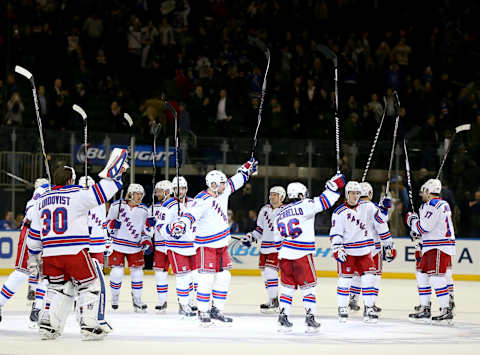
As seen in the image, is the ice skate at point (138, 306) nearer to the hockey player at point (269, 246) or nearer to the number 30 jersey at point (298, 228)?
the hockey player at point (269, 246)

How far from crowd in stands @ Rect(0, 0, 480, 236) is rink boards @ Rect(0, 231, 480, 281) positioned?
1.43ft

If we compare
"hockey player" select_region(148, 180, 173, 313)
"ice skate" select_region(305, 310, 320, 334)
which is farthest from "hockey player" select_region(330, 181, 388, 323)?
"hockey player" select_region(148, 180, 173, 313)

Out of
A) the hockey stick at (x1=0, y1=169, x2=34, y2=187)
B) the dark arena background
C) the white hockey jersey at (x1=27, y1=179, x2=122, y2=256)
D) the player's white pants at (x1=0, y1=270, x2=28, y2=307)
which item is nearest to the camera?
the white hockey jersey at (x1=27, y1=179, x2=122, y2=256)

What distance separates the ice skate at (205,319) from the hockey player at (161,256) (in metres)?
1.45

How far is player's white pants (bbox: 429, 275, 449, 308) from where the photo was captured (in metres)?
9.95

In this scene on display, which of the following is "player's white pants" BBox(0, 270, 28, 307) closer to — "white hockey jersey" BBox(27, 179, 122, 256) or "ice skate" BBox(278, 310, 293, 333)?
"white hockey jersey" BBox(27, 179, 122, 256)

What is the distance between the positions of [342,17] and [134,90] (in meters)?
5.34

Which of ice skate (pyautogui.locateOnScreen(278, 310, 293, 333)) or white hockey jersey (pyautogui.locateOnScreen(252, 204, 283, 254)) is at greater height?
white hockey jersey (pyautogui.locateOnScreen(252, 204, 283, 254))

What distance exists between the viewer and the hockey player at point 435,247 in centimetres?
1004

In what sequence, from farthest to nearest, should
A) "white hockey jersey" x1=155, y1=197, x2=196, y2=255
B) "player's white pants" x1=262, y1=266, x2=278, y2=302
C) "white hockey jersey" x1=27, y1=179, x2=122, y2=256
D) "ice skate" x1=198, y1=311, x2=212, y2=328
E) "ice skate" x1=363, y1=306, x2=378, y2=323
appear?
1. "player's white pants" x1=262, y1=266, x2=278, y2=302
2. "white hockey jersey" x1=155, y1=197, x2=196, y2=255
3. "ice skate" x1=363, y1=306, x2=378, y2=323
4. "ice skate" x1=198, y1=311, x2=212, y2=328
5. "white hockey jersey" x1=27, y1=179, x2=122, y2=256

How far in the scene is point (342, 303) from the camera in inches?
384

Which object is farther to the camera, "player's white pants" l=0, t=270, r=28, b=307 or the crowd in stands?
the crowd in stands

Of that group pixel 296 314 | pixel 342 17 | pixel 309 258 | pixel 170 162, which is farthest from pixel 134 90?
pixel 309 258

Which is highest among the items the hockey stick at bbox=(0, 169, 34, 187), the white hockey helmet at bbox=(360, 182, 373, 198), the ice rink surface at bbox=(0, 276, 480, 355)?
the hockey stick at bbox=(0, 169, 34, 187)
